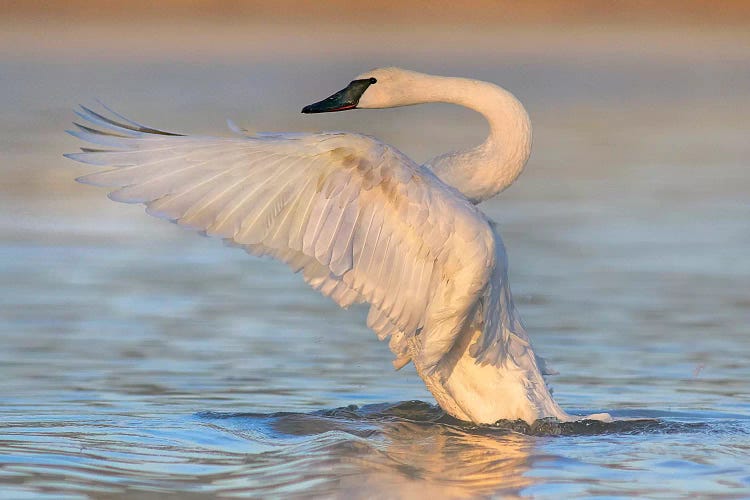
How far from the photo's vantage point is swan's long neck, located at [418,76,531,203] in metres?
8.73

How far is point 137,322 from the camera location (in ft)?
37.0

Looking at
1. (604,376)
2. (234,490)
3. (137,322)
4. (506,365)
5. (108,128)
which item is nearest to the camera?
(234,490)

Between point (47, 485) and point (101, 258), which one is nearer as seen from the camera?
point (47, 485)

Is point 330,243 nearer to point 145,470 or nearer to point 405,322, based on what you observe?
point 405,322

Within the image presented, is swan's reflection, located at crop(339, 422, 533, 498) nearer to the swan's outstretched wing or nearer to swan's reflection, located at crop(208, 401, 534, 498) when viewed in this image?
swan's reflection, located at crop(208, 401, 534, 498)

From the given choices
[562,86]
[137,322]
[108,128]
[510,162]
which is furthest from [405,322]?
[562,86]

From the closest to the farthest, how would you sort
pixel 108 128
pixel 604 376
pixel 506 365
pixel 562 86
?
pixel 108 128, pixel 506 365, pixel 604 376, pixel 562 86

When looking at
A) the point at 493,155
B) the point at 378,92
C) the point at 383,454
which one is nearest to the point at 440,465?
the point at 383,454

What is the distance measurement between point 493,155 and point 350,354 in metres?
2.41

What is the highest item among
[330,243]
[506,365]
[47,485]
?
[330,243]

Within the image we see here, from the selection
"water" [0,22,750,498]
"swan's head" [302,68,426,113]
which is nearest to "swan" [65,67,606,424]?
"water" [0,22,750,498]

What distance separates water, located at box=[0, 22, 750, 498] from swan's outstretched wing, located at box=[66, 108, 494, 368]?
896mm

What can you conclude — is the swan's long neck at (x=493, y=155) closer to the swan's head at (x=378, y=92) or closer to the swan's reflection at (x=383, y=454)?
the swan's head at (x=378, y=92)

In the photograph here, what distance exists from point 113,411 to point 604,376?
120 inches
